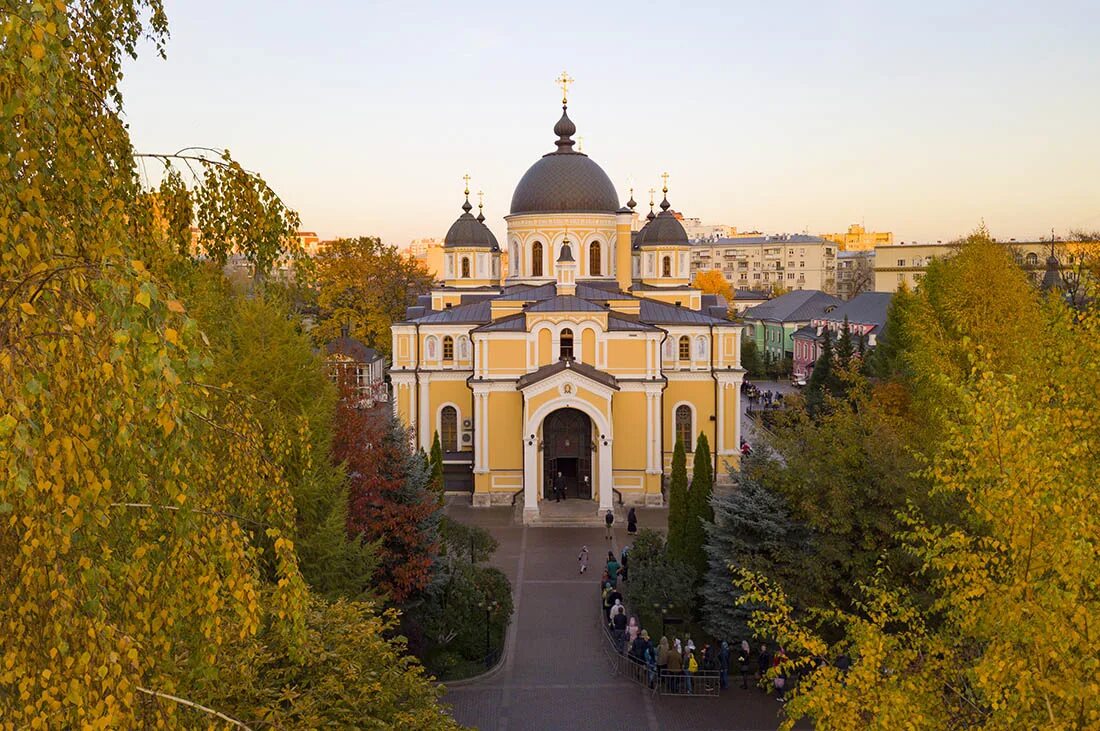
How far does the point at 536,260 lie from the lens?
127 ft

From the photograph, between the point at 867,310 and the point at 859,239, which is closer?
the point at 867,310

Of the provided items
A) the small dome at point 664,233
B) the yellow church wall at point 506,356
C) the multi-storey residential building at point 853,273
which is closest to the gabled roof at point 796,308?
the multi-storey residential building at point 853,273

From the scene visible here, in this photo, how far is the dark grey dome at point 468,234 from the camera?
4175 cm

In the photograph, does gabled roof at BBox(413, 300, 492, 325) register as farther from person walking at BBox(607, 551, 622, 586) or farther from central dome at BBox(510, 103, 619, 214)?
person walking at BBox(607, 551, 622, 586)

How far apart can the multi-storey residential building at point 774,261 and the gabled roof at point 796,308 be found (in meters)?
40.1

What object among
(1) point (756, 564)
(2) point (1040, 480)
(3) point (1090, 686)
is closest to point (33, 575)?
(3) point (1090, 686)

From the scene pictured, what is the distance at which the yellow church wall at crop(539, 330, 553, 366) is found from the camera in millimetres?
31078

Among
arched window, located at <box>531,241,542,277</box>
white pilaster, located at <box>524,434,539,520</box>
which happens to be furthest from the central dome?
white pilaster, located at <box>524,434,539,520</box>

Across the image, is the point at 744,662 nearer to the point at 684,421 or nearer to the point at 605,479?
the point at 605,479

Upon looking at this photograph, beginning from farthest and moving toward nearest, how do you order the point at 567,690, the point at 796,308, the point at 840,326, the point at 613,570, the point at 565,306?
1. the point at 796,308
2. the point at 840,326
3. the point at 565,306
4. the point at 613,570
5. the point at 567,690

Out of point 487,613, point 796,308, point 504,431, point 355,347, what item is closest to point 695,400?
point 504,431

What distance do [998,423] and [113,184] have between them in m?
7.16

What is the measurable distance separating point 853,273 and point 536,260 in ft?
279

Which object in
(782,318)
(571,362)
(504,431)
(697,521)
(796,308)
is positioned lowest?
(697,521)
